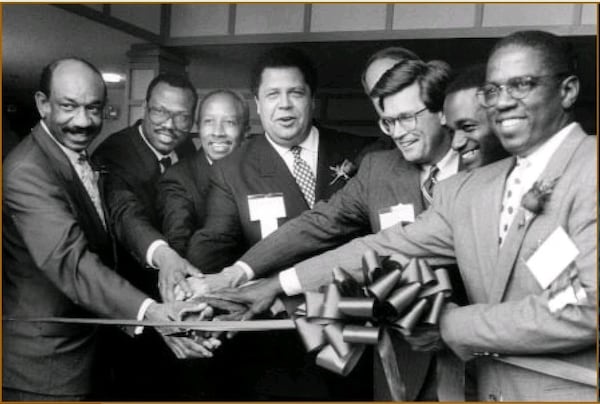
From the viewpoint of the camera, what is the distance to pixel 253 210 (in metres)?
3.06

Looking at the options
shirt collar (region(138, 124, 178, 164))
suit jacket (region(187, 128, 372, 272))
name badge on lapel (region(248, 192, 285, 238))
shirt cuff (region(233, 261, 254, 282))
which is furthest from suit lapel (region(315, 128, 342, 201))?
shirt collar (region(138, 124, 178, 164))

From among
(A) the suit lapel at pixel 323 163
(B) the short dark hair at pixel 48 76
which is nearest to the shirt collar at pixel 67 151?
(B) the short dark hair at pixel 48 76

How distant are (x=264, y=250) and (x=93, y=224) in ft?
2.35

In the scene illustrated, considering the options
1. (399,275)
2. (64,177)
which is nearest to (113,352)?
(64,177)

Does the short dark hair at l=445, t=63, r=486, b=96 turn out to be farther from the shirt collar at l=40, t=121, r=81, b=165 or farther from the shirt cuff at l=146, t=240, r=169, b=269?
the shirt collar at l=40, t=121, r=81, b=165

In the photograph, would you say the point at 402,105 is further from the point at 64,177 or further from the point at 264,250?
the point at 64,177

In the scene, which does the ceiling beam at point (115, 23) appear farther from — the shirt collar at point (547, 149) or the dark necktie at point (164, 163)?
the shirt collar at point (547, 149)

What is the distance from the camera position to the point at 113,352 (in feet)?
10.6

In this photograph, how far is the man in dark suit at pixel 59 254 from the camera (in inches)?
121

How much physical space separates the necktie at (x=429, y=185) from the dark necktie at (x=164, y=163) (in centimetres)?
106

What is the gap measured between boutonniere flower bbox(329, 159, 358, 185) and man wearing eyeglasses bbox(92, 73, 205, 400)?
606mm

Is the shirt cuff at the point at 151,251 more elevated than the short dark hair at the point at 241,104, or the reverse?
the short dark hair at the point at 241,104

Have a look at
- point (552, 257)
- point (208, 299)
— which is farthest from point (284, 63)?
point (552, 257)

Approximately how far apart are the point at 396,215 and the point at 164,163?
3.29 ft
